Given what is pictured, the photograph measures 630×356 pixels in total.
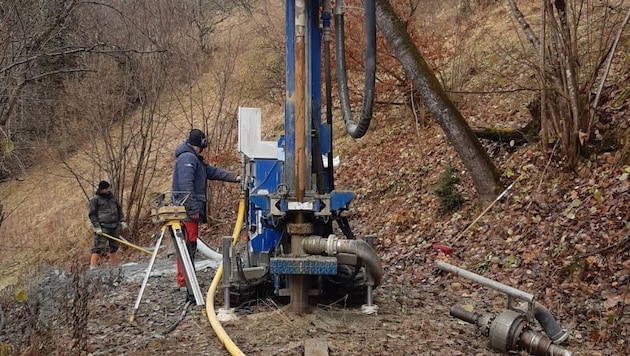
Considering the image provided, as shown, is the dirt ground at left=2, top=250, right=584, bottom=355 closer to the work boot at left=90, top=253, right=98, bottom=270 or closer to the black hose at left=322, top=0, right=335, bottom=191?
the black hose at left=322, top=0, right=335, bottom=191

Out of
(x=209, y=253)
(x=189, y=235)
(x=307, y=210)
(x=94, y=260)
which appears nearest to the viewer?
(x=307, y=210)

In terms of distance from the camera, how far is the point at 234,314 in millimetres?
6160

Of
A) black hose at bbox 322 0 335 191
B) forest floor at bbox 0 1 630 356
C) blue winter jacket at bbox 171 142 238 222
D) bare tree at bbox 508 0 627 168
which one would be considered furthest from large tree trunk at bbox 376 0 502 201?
blue winter jacket at bbox 171 142 238 222

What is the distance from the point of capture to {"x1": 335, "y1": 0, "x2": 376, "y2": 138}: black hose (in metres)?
5.23

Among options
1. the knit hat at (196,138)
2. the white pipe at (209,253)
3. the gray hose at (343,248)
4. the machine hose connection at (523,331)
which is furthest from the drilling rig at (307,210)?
the white pipe at (209,253)

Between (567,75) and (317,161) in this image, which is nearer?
(317,161)

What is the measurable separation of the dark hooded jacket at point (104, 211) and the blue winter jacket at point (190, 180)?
487 centimetres

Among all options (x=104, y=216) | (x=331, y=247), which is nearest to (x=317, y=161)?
(x=331, y=247)

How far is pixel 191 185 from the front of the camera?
25.1ft

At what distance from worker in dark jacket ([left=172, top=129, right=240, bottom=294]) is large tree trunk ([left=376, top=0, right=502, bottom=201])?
306cm

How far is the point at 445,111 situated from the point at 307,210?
386cm

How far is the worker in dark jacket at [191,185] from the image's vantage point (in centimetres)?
764

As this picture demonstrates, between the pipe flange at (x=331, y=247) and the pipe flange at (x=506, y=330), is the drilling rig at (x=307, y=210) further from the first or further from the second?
the pipe flange at (x=506, y=330)

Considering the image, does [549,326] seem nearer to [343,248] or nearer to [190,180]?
[343,248]
